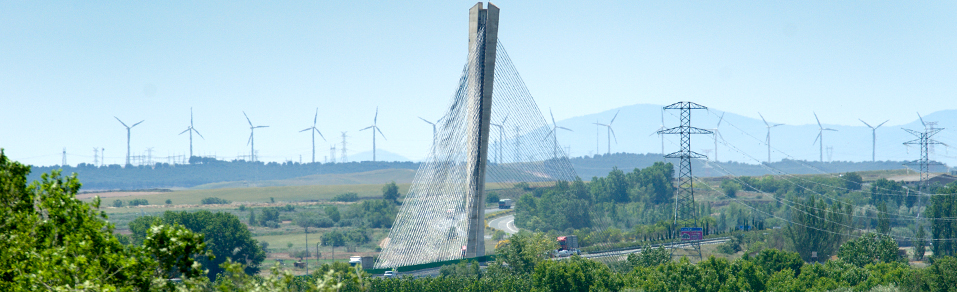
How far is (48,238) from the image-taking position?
2184 centimetres

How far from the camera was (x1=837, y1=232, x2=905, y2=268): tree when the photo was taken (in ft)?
305

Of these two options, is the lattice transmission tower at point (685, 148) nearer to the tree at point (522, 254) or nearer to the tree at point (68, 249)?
the tree at point (522, 254)

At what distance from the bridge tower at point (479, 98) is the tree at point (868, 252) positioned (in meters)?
45.8

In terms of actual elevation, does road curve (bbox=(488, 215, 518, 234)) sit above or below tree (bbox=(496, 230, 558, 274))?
below

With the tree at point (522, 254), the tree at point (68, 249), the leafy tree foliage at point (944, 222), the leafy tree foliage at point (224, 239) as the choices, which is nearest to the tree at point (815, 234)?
the leafy tree foliage at point (944, 222)

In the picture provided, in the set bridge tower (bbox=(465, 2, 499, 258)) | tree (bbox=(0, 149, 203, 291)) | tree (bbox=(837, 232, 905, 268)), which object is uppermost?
bridge tower (bbox=(465, 2, 499, 258))

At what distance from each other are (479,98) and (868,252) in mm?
52868

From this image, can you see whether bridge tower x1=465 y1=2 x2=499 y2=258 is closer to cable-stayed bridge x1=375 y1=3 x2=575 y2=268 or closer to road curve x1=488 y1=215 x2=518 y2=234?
cable-stayed bridge x1=375 y1=3 x2=575 y2=268

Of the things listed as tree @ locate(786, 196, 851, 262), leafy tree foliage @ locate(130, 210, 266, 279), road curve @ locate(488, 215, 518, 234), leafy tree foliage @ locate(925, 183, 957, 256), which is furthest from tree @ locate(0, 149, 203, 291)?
road curve @ locate(488, 215, 518, 234)

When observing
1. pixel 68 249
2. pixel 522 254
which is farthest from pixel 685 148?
pixel 68 249

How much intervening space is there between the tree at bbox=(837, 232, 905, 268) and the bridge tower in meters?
45.8

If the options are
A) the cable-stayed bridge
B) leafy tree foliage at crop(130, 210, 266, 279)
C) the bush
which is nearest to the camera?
the cable-stayed bridge

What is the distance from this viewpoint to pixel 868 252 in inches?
3743

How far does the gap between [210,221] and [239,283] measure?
91.4 meters
